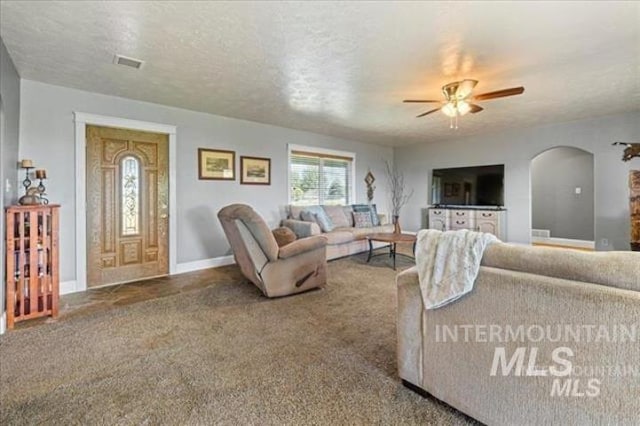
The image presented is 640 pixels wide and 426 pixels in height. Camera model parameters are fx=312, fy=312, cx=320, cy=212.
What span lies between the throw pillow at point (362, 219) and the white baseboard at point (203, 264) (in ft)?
8.38

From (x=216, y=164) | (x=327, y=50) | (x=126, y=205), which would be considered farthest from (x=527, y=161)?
(x=126, y=205)

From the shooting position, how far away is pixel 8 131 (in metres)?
2.84

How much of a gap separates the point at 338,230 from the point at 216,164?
2.38 m

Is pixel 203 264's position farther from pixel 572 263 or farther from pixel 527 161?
pixel 527 161

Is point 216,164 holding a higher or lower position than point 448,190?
higher

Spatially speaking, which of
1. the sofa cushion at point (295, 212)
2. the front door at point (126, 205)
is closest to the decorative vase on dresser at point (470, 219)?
the sofa cushion at point (295, 212)

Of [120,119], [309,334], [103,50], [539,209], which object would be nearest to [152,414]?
[309,334]

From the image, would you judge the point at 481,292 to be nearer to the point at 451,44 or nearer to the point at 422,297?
the point at 422,297

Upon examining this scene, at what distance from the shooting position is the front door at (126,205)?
3.87m

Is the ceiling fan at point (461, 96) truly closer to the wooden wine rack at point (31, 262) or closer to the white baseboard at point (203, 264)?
the white baseboard at point (203, 264)

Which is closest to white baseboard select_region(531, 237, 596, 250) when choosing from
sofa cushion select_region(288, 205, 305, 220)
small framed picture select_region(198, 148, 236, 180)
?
sofa cushion select_region(288, 205, 305, 220)

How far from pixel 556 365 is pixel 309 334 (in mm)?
1671

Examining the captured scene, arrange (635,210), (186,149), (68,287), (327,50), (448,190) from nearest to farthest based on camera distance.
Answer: (327,50) → (68,287) → (635,210) → (186,149) → (448,190)

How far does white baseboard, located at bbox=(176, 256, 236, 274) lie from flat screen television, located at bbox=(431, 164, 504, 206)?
505 cm
